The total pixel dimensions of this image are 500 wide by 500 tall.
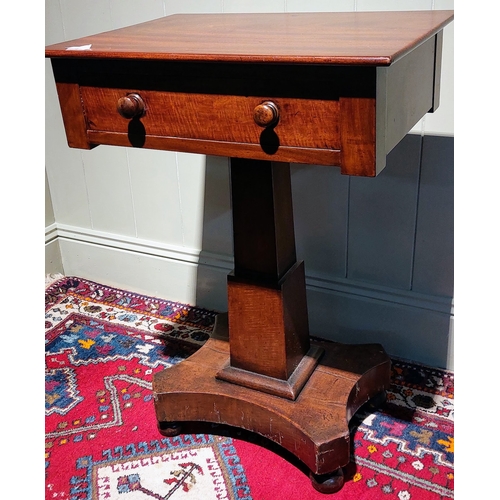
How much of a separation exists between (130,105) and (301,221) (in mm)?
662

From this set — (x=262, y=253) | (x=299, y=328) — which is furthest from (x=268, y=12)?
(x=299, y=328)

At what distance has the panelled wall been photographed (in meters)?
1.39

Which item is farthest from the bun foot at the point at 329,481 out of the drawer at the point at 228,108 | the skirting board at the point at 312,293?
the drawer at the point at 228,108

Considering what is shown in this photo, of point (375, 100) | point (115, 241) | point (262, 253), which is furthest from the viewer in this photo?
point (115, 241)

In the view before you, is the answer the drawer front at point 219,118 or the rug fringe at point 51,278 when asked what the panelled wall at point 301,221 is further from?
the drawer front at point 219,118

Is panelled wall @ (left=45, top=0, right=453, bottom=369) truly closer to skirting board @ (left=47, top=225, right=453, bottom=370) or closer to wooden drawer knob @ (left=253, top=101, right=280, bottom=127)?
skirting board @ (left=47, top=225, right=453, bottom=370)

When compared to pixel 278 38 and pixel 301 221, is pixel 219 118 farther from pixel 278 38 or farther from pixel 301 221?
pixel 301 221

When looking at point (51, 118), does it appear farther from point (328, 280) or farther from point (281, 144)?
point (281, 144)

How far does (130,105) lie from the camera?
3.24ft

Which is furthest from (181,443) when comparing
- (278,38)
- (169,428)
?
(278,38)

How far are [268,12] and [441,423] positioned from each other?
3.09ft

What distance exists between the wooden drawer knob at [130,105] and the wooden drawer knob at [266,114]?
0.20 metres

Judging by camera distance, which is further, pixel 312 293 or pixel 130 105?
pixel 312 293

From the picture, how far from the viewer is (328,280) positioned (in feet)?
5.15
